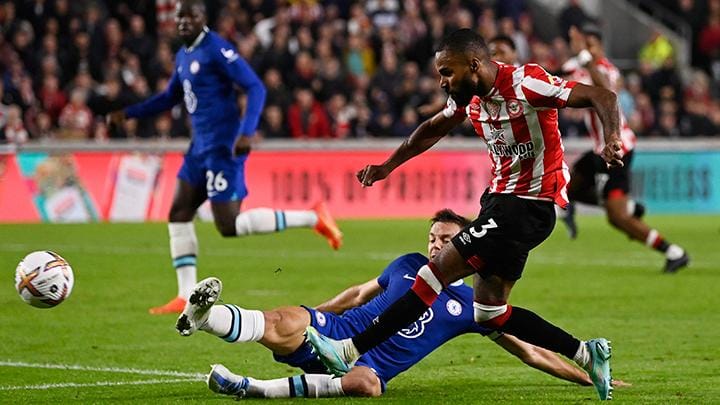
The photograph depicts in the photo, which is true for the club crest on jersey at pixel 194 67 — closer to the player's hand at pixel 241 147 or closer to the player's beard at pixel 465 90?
the player's hand at pixel 241 147

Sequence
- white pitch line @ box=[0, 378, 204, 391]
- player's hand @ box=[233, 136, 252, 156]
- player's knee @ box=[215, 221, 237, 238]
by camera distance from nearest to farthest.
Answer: white pitch line @ box=[0, 378, 204, 391] → player's hand @ box=[233, 136, 252, 156] → player's knee @ box=[215, 221, 237, 238]

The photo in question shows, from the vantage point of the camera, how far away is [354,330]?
302 inches

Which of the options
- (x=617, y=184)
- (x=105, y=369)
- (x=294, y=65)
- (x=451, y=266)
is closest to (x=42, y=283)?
(x=105, y=369)

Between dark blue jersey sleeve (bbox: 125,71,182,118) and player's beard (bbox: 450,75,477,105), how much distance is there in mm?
5127

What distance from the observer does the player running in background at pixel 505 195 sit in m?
7.20

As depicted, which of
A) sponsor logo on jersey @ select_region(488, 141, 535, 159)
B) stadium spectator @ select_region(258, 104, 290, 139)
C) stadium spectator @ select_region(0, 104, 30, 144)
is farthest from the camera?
stadium spectator @ select_region(258, 104, 290, 139)

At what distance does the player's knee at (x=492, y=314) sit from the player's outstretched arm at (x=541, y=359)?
1.02 feet

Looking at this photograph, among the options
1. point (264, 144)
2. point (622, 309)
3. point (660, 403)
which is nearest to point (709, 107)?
point (264, 144)

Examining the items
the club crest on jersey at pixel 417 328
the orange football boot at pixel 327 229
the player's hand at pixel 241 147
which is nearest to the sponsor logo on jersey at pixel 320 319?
the club crest on jersey at pixel 417 328

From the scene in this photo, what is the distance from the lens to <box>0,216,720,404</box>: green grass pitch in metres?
7.90

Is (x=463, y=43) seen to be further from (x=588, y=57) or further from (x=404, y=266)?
(x=588, y=57)

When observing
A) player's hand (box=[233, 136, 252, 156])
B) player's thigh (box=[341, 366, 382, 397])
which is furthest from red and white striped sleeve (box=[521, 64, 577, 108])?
player's hand (box=[233, 136, 252, 156])

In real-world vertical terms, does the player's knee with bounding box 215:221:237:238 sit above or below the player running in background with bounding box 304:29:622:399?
below

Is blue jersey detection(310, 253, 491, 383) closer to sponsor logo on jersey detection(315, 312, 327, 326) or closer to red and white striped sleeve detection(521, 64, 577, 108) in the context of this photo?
sponsor logo on jersey detection(315, 312, 327, 326)
